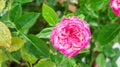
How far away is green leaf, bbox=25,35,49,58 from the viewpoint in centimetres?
68

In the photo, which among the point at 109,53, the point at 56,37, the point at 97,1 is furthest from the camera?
the point at 109,53

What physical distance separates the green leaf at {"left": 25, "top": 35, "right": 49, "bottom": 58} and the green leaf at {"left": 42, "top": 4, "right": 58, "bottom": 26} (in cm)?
5

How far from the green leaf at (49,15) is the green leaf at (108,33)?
0.15 metres

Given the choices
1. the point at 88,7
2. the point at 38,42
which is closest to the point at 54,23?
the point at 38,42

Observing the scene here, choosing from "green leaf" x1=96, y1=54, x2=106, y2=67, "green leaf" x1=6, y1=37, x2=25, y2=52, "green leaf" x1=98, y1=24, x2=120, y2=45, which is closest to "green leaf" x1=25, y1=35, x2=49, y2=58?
"green leaf" x1=6, y1=37, x2=25, y2=52

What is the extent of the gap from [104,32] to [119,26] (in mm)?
37

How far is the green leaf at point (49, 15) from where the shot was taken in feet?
2.29

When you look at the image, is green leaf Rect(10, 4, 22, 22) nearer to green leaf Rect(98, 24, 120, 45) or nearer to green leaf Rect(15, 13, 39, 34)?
green leaf Rect(15, 13, 39, 34)

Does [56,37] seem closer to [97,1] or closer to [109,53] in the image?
[97,1]

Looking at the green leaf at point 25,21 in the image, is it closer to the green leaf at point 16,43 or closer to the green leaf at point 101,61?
the green leaf at point 16,43

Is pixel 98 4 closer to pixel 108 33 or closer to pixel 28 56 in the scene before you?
pixel 108 33

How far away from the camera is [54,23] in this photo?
70 cm

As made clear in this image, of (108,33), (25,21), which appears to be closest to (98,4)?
(108,33)

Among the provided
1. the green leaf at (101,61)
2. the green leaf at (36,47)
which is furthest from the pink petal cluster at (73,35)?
the green leaf at (101,61)
